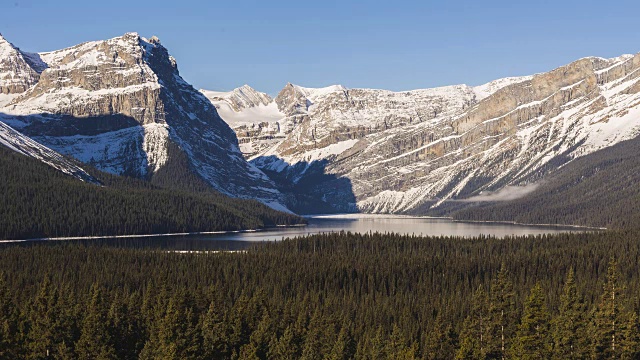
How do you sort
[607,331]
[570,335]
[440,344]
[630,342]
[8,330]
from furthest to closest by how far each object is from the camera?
[607,331]
[570,335]
[630,342]
[440,344]
[8,330]

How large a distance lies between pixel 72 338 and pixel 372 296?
227 ft

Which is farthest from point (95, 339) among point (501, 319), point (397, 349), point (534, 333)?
point (534, 333)

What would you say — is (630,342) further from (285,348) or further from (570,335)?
(285,348)

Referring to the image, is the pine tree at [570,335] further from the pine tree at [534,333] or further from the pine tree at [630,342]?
the pine tree at [630,342]

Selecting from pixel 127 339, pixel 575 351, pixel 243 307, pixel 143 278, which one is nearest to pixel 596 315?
pixel 575 351

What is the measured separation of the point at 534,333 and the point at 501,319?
7.17 m

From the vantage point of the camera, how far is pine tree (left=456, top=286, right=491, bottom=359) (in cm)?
12269

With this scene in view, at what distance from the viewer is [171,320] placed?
5089 inches

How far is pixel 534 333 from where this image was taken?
5207 inches

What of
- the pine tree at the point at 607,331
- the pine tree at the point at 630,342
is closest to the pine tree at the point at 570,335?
the pine tree at the point at 607,331

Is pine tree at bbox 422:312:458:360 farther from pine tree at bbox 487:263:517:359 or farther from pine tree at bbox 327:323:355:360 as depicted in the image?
pine tree at bbox 327:323:355:360

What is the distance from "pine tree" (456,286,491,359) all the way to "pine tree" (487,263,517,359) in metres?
0.96

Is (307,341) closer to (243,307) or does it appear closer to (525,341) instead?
(243,307)

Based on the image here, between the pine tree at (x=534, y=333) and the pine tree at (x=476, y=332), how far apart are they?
13.9ft
